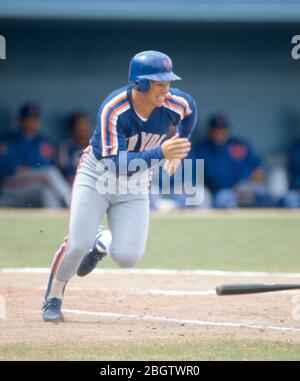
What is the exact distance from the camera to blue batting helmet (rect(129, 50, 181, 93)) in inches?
241

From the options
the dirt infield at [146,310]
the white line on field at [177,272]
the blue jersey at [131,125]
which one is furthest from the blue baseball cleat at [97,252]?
the white line on field at [177,272]

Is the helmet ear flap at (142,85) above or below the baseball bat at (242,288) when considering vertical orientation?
above

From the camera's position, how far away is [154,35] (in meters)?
15.7

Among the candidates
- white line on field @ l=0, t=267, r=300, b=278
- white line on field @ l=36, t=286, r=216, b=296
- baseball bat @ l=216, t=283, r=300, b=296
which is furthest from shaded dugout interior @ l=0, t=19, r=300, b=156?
baseball bat @ l=216, t=283, r=300, b=296

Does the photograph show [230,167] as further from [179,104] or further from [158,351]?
[158,351]

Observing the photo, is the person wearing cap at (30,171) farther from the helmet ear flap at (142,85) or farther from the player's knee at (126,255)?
the helmet ear flap at (142,85)

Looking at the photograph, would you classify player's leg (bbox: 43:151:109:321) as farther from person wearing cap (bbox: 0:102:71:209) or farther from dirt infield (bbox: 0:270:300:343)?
person wearing cap (bbox: 0:102:71:209)

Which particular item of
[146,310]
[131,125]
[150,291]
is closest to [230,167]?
[150,291]

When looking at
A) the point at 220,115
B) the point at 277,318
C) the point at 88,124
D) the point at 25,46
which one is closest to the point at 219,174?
the point at 220,115

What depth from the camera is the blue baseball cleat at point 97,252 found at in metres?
6.62

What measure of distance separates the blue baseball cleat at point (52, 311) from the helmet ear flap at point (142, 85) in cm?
147

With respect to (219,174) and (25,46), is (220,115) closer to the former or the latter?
(219,174)

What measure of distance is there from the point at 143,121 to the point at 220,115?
9107 mm

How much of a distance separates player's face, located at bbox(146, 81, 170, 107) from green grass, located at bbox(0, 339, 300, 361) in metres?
1.56
